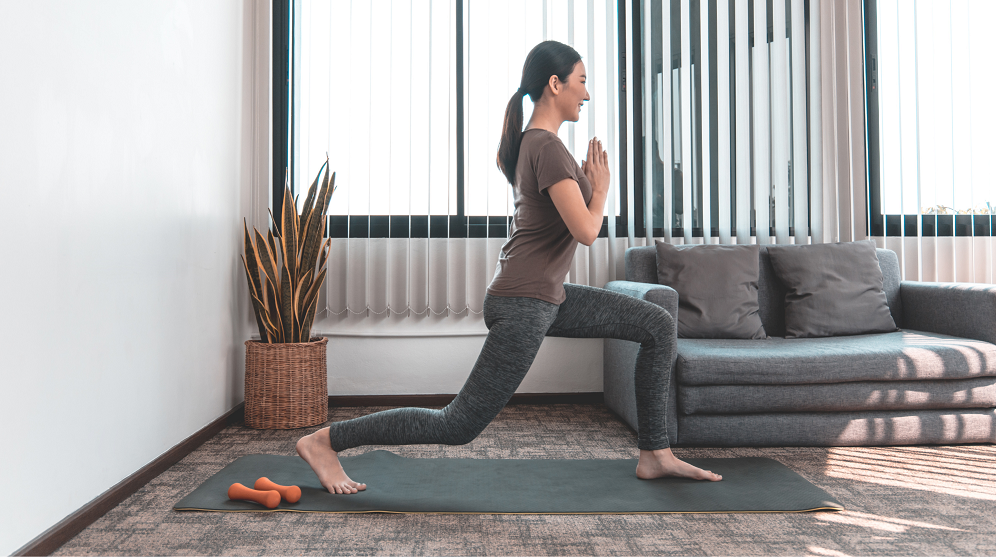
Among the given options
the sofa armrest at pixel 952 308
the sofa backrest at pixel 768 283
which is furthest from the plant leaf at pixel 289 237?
the sofa armrest at pixel 952 308

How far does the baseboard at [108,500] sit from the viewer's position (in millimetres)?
1397

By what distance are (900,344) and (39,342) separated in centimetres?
285

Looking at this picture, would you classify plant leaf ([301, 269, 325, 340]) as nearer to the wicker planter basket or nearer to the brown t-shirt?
the wicker planter basket

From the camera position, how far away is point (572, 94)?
173 cm

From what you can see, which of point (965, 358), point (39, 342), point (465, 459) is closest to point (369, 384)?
point (465, 459)

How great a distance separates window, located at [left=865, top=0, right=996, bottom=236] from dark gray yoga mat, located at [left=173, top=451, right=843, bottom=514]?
2098 millimetres

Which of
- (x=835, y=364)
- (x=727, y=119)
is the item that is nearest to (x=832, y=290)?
(x=835, y=364)

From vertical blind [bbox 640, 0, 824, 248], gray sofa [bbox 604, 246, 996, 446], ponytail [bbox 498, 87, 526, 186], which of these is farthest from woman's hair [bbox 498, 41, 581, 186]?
vertical blind [bbox 640, 0, 824, 248]

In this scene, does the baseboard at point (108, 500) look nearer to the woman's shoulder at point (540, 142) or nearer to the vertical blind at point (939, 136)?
the woman's shoulder at point (540, 142)

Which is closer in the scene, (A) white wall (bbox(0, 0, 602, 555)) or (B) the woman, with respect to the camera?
(A) white wall (bbox(0, 0, 602, 555))

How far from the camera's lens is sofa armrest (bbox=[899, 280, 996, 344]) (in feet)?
7.98

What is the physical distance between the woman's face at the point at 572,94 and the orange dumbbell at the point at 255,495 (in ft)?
4.45

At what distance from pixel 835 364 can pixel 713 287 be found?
2.11ft

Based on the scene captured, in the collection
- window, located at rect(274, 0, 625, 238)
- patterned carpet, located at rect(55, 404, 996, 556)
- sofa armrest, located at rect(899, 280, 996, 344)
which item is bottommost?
patterned carpet, located at rect(55, 404, 996, 556)
